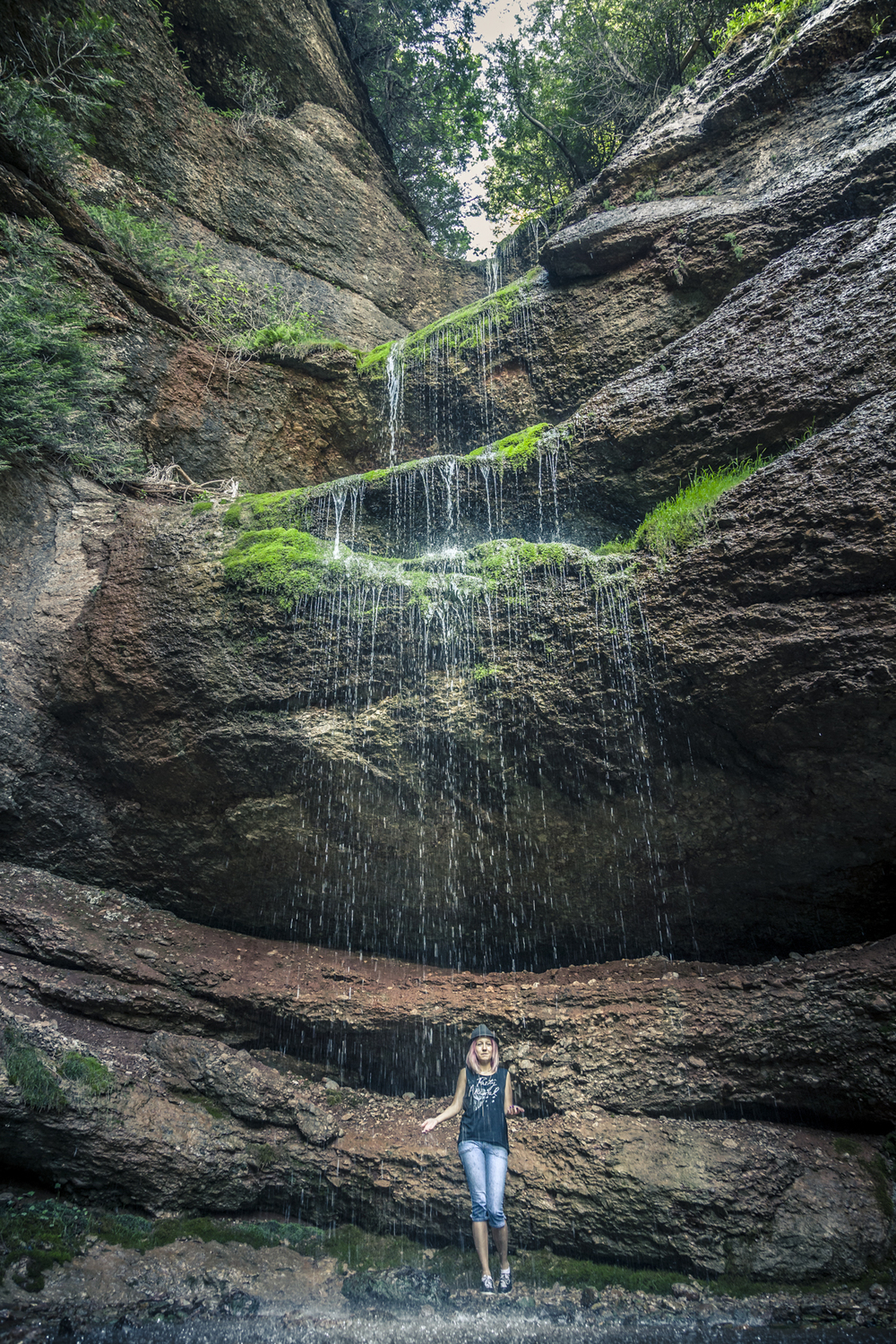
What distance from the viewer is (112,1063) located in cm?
532

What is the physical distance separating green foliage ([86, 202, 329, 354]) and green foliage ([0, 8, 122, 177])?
2.94ft

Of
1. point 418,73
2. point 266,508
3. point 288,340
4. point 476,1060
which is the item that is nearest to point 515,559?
point 266,508

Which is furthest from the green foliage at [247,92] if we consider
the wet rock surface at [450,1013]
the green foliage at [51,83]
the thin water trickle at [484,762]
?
the wet rock surface at [450,1013]

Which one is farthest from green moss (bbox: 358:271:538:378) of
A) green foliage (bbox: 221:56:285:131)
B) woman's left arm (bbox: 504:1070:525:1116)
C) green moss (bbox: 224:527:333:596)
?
woman's left arm (bbox: 504:1070:525:1116)

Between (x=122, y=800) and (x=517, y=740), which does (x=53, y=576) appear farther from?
(x=517, y=740)

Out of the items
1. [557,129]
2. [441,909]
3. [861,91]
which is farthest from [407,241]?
[441,909]

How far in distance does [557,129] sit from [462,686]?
1426cm

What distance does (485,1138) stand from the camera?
4488 mm

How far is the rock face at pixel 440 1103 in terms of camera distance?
4.65 m

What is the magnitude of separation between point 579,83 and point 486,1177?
17.7 metres

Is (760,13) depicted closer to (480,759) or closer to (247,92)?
(247,92)

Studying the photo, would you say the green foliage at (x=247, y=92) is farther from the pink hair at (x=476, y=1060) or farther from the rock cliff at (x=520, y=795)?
the pink hair at (x=476, y=1060)

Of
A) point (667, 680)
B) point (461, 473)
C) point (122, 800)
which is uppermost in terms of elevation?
point (461, 473)

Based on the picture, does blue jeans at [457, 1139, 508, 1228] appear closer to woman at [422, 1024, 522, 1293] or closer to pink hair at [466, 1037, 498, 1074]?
woman at [422, 1024, 522, 1293]
